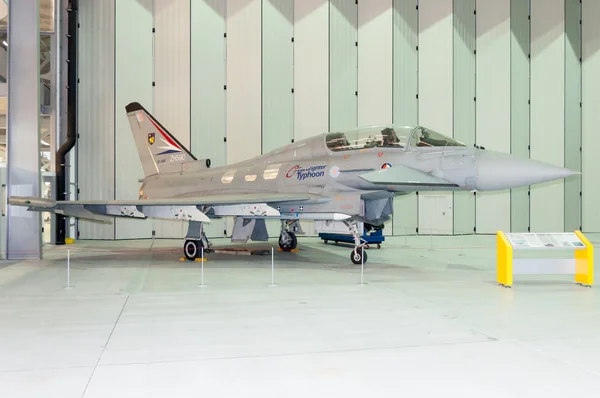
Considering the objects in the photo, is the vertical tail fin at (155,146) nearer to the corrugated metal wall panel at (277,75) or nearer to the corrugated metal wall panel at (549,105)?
the corrugated metal wall panel at (277,75)

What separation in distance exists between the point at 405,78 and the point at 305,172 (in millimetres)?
10390

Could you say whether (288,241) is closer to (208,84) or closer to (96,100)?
(208,84)

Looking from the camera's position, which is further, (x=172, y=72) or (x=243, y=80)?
(x=243, y=80)

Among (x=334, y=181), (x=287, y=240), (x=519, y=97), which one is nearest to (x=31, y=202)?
(x=334, y=181)

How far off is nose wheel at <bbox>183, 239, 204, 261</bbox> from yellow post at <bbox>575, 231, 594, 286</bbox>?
288 inches

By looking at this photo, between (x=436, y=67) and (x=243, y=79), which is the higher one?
(x=436, y=67)

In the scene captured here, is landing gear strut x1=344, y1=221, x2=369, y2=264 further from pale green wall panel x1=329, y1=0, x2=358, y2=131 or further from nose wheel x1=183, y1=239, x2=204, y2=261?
pale green wall panel x1=329, y1=0, x2=358, y2=131

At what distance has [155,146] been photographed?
531 inches

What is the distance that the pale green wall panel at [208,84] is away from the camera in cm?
1769

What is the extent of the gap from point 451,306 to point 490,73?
16.2 m

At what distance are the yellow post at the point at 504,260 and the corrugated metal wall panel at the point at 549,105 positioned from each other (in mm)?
14121

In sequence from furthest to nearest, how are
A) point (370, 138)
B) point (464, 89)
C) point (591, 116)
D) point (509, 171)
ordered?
point (591, 116) → point (464, 89) → point (370, 138) → point (509, 171)

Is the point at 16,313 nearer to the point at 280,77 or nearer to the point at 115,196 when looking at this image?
the point at 115,196

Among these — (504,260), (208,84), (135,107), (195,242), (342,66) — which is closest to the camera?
(504,260)
